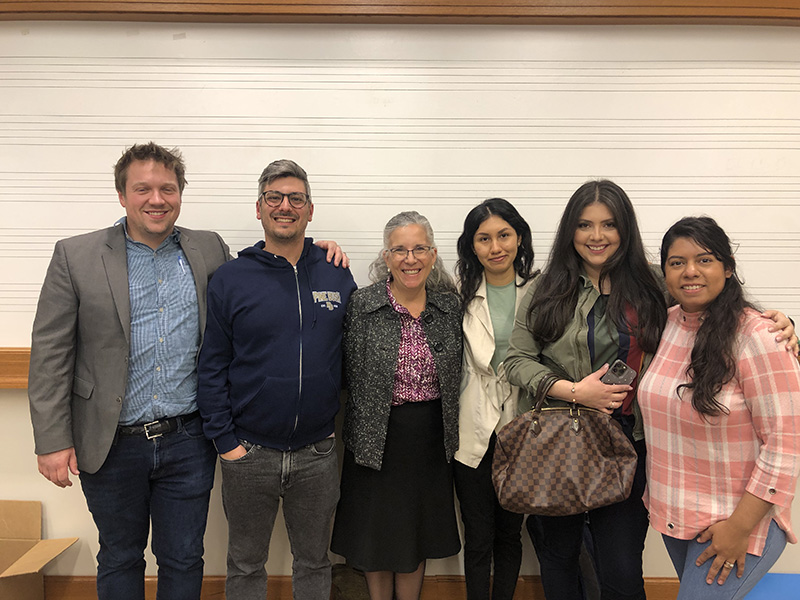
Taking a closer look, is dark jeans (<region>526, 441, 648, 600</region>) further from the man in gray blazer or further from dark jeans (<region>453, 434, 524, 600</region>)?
the man in gray blazer

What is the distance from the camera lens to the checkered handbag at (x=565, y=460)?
5.30ft

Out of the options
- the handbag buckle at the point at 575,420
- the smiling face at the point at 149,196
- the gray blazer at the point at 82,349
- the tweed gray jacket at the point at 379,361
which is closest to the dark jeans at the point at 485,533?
the tweed gray jacket at the point at 379,361

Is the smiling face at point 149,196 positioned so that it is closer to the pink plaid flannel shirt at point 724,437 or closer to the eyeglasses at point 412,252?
the eyeglasses at point 412,252

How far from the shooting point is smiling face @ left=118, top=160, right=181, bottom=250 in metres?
1.74

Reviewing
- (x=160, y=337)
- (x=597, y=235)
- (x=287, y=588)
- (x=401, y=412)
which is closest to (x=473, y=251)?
(x=597, y=235)

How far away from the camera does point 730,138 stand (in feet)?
7.66

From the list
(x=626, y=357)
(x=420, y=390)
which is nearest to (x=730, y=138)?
(x=626, y=357)

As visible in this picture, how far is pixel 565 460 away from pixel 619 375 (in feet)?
1.13

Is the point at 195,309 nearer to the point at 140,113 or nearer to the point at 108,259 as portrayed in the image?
the point at 108,259

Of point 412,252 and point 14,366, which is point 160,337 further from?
point 14,366

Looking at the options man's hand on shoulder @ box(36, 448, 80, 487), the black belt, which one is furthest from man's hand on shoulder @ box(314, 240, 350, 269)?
man's hand on shoulder @ box(36, 448, 80, 487)

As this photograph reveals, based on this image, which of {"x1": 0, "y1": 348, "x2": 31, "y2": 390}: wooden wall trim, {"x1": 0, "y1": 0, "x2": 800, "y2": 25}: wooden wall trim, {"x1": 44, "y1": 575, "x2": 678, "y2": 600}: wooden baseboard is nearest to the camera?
{"x1": 0, "y1": 0, "x2": 800, "y2": 25}: wooden wall trim

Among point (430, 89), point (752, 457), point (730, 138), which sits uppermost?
point (430, 89)

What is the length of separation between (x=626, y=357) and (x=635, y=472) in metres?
0.42
